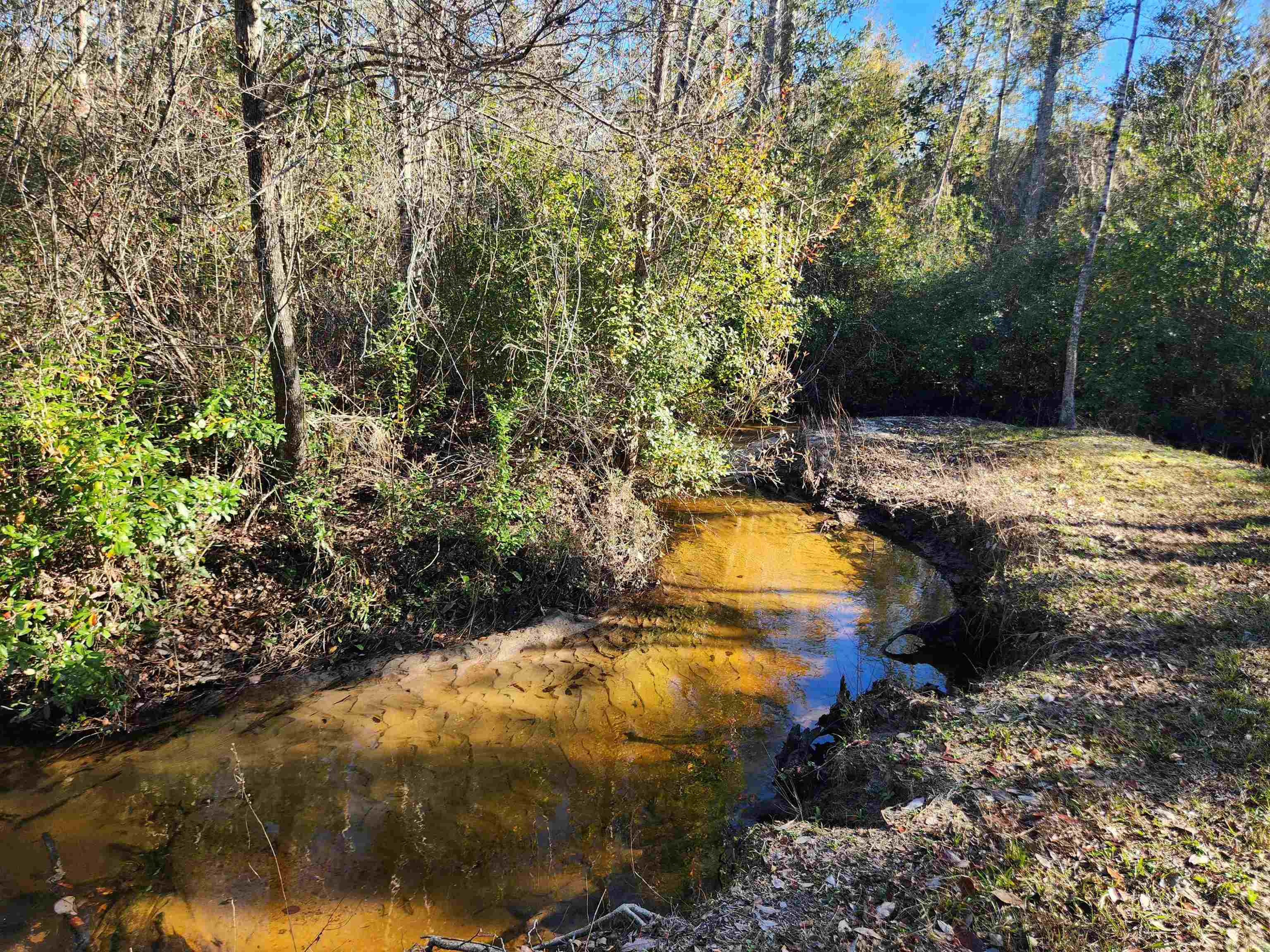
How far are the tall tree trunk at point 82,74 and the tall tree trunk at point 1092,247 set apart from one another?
13.9 meters

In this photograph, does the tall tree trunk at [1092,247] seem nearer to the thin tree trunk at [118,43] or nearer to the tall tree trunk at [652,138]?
the tall tree trunk at [652,138]

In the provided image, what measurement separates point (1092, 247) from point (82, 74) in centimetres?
1473

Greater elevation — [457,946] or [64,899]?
[457,946]

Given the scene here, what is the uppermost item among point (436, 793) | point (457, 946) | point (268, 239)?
point (268, 239)

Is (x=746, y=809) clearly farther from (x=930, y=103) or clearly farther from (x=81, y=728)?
(x=930, y=103)

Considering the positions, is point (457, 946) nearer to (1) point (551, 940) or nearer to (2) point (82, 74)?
(1) point (551, 940)

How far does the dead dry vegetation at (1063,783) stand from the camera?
3137 mm

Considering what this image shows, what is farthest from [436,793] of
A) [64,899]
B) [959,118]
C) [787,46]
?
[959,118]

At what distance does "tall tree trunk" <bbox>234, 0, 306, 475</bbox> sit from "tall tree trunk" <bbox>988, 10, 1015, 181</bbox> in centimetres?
2786

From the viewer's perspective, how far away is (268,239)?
18.9 ft

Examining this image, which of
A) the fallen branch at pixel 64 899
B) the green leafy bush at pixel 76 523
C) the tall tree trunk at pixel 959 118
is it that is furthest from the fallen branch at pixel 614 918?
the tall tree trunk at pixel 959 118

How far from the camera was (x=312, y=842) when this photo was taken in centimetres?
438

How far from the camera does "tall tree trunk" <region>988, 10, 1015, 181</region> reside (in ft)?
84.4

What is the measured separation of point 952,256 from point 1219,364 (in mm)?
8193
